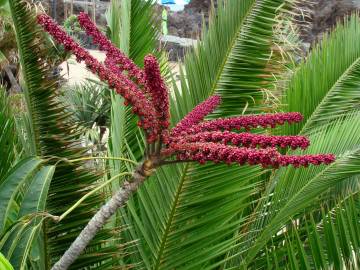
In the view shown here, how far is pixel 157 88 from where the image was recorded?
129 cm

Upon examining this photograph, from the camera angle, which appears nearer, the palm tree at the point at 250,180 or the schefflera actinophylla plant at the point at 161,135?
the schefflera actinophylla plant at the point at 161,135

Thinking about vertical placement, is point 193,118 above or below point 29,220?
above

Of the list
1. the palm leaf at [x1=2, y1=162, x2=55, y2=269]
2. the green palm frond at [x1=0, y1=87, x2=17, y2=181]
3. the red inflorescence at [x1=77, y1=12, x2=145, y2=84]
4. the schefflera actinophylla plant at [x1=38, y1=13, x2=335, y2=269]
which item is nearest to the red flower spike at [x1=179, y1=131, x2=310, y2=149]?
the schefflera actinophylla plant at [x1=38, y1=13, x2=335, y2=269]

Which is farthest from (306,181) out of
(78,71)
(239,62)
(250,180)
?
(78,71)

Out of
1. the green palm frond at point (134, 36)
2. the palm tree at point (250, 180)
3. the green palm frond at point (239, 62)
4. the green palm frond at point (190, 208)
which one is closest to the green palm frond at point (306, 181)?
the palm tree at point (250, 180)

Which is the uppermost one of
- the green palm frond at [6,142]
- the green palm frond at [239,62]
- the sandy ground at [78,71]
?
the green palm frond at [239,62]

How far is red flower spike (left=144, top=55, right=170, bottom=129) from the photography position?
4.03 ft

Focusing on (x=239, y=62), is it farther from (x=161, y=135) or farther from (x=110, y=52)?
(x=161, y=135)

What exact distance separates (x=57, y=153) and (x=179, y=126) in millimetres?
749

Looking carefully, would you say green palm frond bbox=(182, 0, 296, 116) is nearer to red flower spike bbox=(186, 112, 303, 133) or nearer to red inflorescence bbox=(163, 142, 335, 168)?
red flower spike bbox=(186, 112, 303, 133)

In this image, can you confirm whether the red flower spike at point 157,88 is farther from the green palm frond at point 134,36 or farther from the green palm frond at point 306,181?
the green palm frond at point 134,36

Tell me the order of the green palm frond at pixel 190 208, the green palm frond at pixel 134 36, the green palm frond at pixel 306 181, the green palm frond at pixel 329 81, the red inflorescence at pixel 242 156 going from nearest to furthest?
the red inflorescence at pixel 242 156 → the green palm frond at pixel 190 208 → the green palm frond at pixel 306 181 → the green palm frond at pixel 134 36 → the green palm frond at pixel 329 81

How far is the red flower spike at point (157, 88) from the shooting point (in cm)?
123

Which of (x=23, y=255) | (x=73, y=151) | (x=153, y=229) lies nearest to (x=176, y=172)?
(x=153, y=229)
